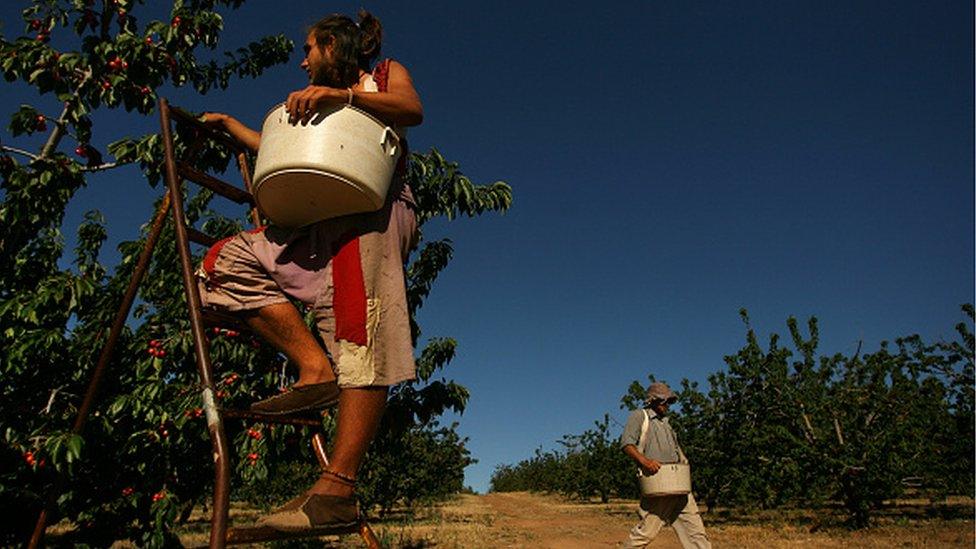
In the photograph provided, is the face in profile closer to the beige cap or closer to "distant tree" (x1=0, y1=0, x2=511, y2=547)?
"distant tree" (x1=0, y1=0, x2=511, y2=547)

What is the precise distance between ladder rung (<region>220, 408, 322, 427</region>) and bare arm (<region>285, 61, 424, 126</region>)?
76cm

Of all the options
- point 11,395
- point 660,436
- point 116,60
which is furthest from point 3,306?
point 660,436

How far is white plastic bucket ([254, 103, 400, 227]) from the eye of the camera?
5.15 feet

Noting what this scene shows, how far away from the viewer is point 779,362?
1669 centimetres

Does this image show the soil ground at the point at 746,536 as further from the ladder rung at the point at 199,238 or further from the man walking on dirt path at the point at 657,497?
the ladder rung at the point at 199,238

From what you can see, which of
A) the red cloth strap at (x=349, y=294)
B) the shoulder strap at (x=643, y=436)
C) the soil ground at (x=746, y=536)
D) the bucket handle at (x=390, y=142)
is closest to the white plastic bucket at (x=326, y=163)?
the bucket handle at (x=390, y=142)

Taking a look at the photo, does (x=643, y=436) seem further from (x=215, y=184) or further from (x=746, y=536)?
(x=746, y=536)

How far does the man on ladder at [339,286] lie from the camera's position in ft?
5.19

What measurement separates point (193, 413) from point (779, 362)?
1557cm

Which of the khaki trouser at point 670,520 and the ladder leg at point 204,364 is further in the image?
the khaki trouser at point 670,520

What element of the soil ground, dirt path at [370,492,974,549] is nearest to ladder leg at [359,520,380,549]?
the soil ground

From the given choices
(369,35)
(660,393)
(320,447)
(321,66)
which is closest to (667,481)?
(660,393)

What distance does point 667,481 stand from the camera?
6070mm

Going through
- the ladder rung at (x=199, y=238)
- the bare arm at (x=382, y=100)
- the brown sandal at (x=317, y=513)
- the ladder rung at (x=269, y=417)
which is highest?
the bare arm at (x=382, y=100)
